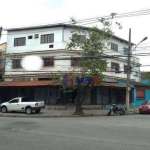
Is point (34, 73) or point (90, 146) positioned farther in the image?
point (34, 73)

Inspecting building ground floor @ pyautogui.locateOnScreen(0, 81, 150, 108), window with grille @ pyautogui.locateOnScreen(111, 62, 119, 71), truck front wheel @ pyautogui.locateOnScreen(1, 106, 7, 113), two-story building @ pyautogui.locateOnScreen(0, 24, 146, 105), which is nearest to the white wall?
two-story building @ pyautogui.locateOnScreen(0, 24, 146, 105)

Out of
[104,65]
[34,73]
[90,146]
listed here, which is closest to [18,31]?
[34,73]

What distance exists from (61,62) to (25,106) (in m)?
7.22

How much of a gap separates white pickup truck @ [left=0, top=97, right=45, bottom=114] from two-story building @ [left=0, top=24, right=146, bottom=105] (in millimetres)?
3185

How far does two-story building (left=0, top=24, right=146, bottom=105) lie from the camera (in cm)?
2619

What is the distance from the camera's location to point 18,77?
27844 mm

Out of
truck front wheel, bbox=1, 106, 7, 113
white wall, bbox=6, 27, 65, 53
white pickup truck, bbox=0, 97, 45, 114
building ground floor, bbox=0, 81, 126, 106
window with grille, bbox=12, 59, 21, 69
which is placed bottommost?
truck front wheel, bbox=1, 106, 7, 113

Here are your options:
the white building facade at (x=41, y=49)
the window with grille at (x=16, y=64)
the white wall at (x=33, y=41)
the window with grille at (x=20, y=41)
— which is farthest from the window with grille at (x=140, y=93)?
the window with grille at (x=20, y=41)

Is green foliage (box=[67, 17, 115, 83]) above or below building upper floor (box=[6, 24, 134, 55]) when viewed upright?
below

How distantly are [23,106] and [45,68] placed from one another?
262 inches

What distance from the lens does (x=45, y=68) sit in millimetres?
26812

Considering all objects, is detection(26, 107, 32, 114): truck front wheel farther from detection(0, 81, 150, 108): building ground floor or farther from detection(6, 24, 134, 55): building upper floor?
detection(6, 24, 134, 55): building upper floor

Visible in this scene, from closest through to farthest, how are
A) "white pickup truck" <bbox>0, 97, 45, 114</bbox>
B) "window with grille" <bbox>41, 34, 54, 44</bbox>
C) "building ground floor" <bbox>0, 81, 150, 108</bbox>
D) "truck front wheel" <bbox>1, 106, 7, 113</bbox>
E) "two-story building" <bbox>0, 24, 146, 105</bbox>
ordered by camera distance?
1. "white pickup truck" <bbox>0, 97, 45, 114</bbox>
2. "truck front wheel" <bbox>1, 106, 7, 113</bbox>
3. "building ground floor" <bbox>0, 81, 150, 108</bbox>
4. "two-story building" <bbox>0, 24, 146, 105</bbox>
5. "window with grille" <bbox>41, 34, 54, 44</bbox>

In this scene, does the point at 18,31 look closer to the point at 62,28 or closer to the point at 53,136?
the point at 62,28
